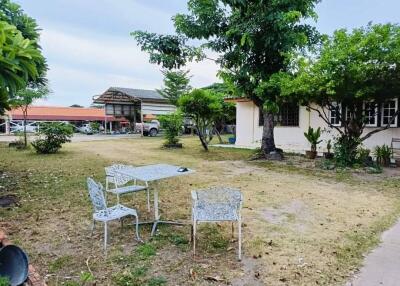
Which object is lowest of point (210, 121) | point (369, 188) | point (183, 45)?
point (369, 188)

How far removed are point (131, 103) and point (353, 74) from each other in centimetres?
3354

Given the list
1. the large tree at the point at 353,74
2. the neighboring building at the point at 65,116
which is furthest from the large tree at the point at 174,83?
the large tree at the point at 353,74

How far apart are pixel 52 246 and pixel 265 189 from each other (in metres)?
4.86

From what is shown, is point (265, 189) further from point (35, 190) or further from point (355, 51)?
point (35, 190)

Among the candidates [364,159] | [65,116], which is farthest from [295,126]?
[65,116]

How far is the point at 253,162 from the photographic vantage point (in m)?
12.3

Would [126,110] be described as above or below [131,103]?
below

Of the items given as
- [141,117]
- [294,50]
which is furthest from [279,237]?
[141,117]

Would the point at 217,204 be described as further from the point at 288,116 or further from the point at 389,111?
the point at 288,116

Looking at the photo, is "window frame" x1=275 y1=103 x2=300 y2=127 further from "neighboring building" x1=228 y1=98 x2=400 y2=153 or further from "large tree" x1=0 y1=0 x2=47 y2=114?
"large tree" x1=0 y1=0 x2=47 y2=114

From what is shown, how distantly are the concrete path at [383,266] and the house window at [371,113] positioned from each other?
7.81m

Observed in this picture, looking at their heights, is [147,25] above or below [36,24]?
above

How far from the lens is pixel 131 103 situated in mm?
39906

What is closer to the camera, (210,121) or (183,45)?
(183,45)
